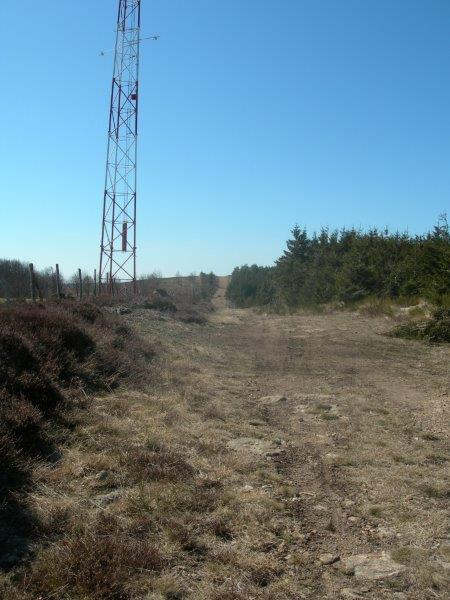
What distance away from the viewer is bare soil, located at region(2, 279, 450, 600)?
12.5ft

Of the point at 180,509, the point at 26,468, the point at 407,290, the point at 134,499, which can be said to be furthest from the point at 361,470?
the point at 407,290

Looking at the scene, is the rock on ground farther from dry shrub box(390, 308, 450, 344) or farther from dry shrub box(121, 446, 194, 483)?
dry shrub box(390, 308, 450, 344)

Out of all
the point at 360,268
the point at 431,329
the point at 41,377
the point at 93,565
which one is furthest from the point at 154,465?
the point at 360,268

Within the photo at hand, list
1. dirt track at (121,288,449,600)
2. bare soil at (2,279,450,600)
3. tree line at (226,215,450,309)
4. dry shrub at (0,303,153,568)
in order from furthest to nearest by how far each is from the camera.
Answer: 1. tree line at (226,215,450,309)
2. dry shrub at (0,303,153,568)
3. dirt track at (121,288,449,600)
4. bare soil at (2,279,450,600)

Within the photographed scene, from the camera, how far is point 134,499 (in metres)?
4.79

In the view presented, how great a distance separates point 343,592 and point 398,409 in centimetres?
525

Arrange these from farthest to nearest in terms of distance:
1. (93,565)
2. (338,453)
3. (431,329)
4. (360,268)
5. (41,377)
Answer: (360,268) < (431,329) < (41,377) < (338,453) < (93,565)

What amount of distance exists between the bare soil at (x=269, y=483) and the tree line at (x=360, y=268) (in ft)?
31.7

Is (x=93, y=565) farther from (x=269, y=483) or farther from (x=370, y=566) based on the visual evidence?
(x=269, y=483)

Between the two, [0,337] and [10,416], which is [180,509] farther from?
[0,337]

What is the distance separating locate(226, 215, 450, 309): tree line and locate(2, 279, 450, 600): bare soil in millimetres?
9669

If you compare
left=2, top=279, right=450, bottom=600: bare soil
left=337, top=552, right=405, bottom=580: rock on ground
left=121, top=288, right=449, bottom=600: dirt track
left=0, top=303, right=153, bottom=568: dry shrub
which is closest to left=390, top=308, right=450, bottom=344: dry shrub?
left=121, top=288, right=449, bottom=600: dirt track

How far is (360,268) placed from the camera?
25.8m

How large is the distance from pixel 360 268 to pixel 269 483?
70.4ft
